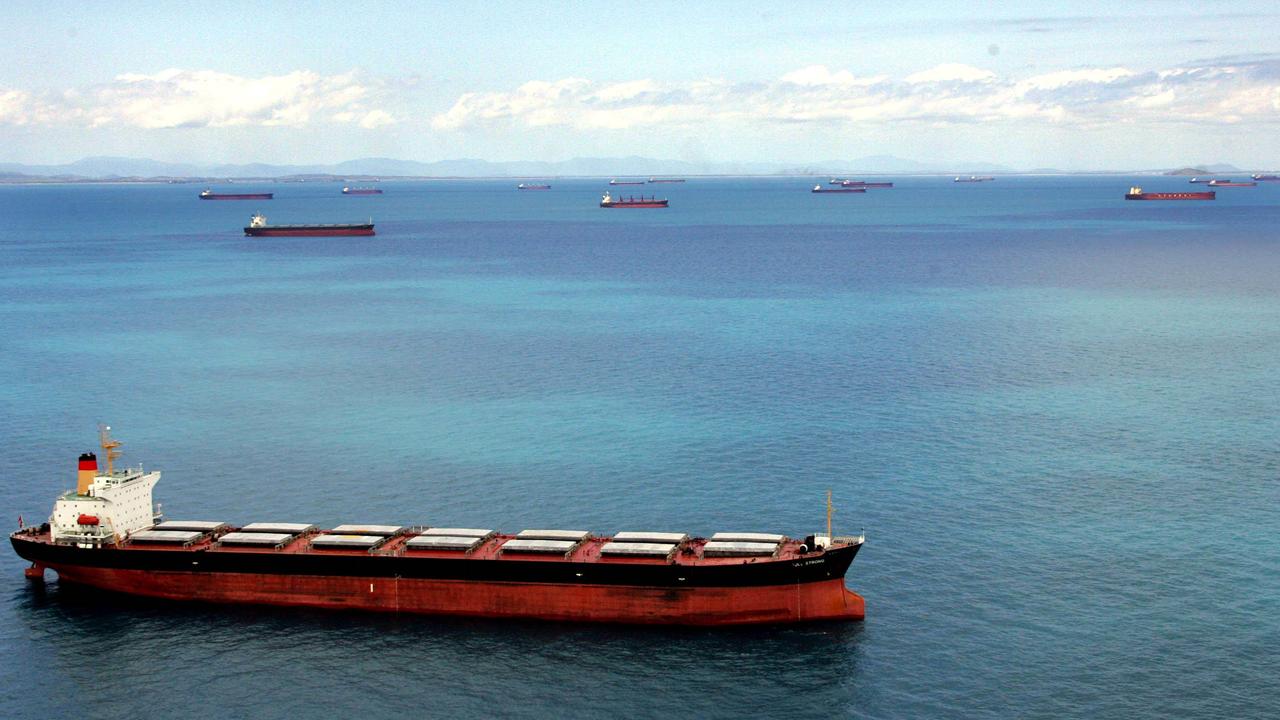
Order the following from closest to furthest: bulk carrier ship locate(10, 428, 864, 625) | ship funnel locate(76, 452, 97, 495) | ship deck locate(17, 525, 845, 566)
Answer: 1. bulk carrier ship locate(10, 428, 864, 625)
2. ship deck locate(17, 525, 845, 566)
3. ship funnel locate(76, 452, 97, 495)

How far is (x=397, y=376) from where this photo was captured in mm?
109375

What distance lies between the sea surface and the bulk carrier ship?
1.13 m

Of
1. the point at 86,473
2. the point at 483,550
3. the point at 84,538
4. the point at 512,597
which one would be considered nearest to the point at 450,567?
the point at 483,550

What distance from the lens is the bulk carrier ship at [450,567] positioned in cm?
5531

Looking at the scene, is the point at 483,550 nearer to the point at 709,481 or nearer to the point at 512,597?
the point at 512,597

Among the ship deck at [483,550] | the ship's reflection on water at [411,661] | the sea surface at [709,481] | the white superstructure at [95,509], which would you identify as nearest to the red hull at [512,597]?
the ship's reflection on water at [411,661]

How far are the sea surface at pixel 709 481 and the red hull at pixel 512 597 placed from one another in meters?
0.86

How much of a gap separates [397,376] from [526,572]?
56.5 metres

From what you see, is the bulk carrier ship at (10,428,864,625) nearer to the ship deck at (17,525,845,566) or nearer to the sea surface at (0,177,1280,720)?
the ship deck at (17,525,845,566)

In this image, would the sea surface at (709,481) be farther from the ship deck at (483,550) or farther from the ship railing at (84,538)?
the ship deck at (483,550)

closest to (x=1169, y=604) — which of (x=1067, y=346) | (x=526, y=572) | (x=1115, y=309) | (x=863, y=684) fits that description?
(x=863, y=684)

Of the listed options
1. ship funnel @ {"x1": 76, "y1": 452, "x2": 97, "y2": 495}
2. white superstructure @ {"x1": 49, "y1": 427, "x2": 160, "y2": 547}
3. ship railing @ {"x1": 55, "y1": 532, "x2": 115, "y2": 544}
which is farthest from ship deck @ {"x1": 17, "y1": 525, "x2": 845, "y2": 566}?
ship funnel @ {"x1": 76, "y1": 452, "x2": 97, "y2": 495}

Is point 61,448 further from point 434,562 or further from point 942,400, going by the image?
point 942,400

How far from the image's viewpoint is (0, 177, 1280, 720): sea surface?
49469 millimetres
